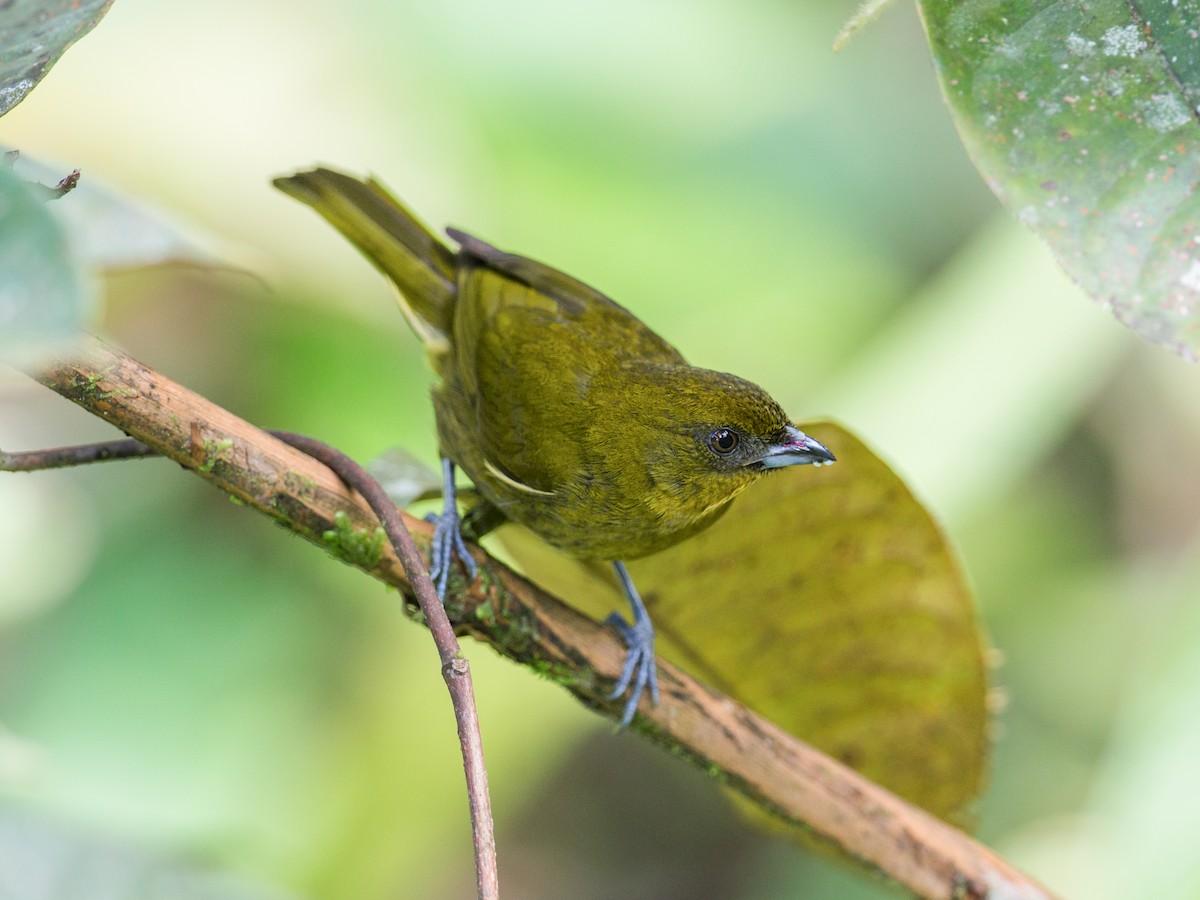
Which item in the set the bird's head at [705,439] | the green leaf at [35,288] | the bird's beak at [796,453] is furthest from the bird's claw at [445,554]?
the green leaf at [35,288]

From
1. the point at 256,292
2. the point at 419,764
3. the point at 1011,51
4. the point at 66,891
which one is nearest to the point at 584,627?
the point at 66,891

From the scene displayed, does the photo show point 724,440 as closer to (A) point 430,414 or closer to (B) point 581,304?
(B) point 581,304

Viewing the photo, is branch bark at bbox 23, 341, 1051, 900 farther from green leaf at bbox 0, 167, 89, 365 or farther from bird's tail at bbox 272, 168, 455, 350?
bird's tail at bbox 272, 168, 455, 350

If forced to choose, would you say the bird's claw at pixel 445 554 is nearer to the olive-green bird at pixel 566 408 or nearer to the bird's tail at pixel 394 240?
the olive-green bird at pixel 566 408

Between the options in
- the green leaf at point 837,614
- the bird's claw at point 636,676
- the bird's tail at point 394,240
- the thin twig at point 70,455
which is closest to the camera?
the thin twig at point 70,455

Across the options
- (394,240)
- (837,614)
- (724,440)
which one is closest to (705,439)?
(724,440)

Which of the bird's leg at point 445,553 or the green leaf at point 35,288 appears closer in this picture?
the green leaf at point 35,288
